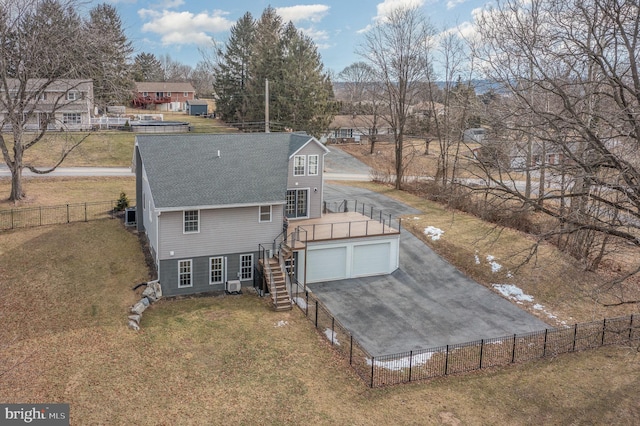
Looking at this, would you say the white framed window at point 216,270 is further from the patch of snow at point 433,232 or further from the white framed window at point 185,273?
the patch of snow at point 433,232

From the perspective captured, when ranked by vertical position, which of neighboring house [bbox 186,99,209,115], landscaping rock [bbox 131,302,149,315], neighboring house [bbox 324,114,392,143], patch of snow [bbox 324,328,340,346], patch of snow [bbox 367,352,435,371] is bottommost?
patch of snow [bbox 367,352,435,371]

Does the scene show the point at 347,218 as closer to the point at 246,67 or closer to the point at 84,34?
the point at 84,34

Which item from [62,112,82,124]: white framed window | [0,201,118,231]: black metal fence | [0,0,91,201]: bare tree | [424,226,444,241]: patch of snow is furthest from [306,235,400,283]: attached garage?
[62,112,82,124]: white framed window

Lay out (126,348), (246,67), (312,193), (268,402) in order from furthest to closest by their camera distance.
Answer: (246,67) → (312,193) → (126,348) → (268,402)

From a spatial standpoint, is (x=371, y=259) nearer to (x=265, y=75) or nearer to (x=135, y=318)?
(x=135, y=318)

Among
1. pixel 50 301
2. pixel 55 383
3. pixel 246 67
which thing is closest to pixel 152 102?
pixel 246 67

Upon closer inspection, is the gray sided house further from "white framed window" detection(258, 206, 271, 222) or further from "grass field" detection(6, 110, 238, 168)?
"grass field" detection(6, 110, 238, 168)
